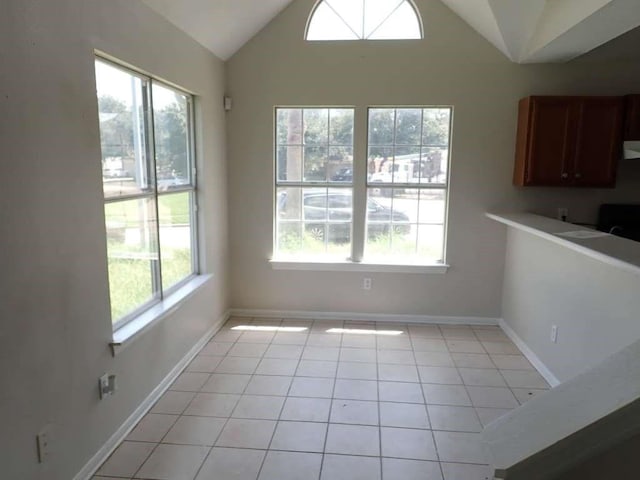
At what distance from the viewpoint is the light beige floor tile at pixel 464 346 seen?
3.64 meters

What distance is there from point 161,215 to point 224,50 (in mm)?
1688

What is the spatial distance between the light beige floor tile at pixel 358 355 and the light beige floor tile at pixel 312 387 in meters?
0.38

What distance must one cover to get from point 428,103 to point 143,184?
99.5 inches

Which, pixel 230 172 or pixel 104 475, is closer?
pixel 104 475

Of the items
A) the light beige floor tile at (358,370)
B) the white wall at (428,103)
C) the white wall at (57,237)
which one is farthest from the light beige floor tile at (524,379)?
the white wall at (57,237)

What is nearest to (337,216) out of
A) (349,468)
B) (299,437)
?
(299,437)

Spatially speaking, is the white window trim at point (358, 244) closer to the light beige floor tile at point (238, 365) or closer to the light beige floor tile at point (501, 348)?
the light beige floor tile at point (501, 348)

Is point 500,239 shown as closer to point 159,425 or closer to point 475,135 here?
point 475,135

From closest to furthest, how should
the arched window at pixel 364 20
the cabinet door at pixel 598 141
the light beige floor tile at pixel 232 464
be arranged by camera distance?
the light beige floor tile at pixel 232 464, the cabinet door at pixel 598 141, the arched window at pixel 364 20

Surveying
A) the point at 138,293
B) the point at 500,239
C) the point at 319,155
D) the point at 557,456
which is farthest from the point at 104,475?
the point at 500,239

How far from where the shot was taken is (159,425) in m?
2.56

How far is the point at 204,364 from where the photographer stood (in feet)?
11.0

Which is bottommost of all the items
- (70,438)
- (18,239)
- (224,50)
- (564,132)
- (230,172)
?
(70,438)

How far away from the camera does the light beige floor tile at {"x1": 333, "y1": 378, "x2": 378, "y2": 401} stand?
2.89m
